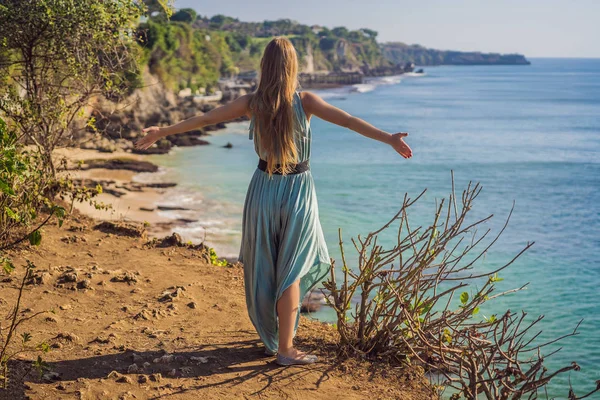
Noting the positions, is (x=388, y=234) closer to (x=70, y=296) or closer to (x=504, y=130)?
(x=70, y=296)

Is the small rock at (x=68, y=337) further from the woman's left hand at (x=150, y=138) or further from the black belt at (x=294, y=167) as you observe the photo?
the black belt at (x=294, y=167)

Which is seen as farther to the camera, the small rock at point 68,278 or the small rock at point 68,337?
the small rock at point 68,278

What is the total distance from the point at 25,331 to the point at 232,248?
10485mm

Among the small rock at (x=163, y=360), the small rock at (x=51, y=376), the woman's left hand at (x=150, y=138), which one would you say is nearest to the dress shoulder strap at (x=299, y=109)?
the woman's left hand at (x=150, y=138)

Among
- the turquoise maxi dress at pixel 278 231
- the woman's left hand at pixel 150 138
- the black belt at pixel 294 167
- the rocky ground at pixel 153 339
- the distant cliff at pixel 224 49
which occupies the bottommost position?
the rocky ground at pixel 153 339

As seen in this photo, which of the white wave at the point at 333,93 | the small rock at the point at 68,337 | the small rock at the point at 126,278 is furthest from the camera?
the white wave at the point at 333,93

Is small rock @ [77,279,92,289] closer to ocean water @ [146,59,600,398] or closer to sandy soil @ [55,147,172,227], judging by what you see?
ocean water @ [146,59,600,398]

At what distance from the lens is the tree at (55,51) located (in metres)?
6.14

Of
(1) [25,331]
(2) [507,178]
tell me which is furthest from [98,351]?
(2) [507,178]

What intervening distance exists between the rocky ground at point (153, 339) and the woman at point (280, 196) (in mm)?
283

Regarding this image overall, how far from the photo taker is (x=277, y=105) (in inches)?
137

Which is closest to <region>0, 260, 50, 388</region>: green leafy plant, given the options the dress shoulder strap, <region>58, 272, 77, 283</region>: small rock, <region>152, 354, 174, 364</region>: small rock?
<region>152, 354, 174, 364</region>: small rock

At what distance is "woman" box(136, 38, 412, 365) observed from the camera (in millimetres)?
3500

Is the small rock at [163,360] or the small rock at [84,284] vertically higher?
the small rock at [84,284]
